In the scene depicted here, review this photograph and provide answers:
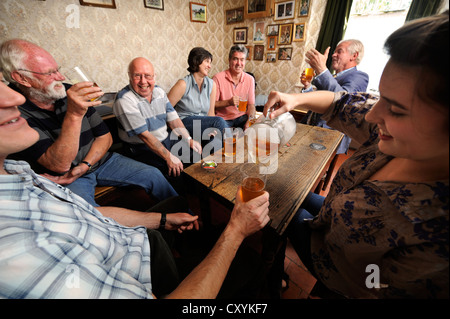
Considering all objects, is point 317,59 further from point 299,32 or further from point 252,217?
point 299,32

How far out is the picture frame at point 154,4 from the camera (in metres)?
3.16

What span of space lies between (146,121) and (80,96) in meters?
0.76

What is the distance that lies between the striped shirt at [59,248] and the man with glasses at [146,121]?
1.06m

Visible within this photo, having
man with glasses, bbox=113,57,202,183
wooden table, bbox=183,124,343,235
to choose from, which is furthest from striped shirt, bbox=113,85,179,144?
wooden table, bbox=183,124,343,235

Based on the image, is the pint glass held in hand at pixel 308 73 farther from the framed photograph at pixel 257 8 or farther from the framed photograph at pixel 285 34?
the framed photograph at pixel 257 8

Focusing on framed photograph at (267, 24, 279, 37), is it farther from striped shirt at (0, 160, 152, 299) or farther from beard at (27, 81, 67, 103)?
striped shirt at (0, 160, 152, 299)

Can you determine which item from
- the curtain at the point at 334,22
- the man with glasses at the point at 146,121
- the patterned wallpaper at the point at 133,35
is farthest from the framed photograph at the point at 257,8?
the man with glasses at the point at 146,121

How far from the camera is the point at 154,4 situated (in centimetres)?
325

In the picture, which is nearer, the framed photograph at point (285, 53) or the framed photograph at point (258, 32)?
the framed photograph at point (285, 53)

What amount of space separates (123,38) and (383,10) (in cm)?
416

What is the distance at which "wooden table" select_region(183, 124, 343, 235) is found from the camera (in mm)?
979

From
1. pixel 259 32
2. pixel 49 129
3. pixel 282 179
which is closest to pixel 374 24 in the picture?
pixel 259 32

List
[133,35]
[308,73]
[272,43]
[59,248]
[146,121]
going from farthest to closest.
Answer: [272,43], [133,35], [308,73], [146,121], [59,248]

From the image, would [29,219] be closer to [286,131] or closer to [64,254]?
[64,254]
